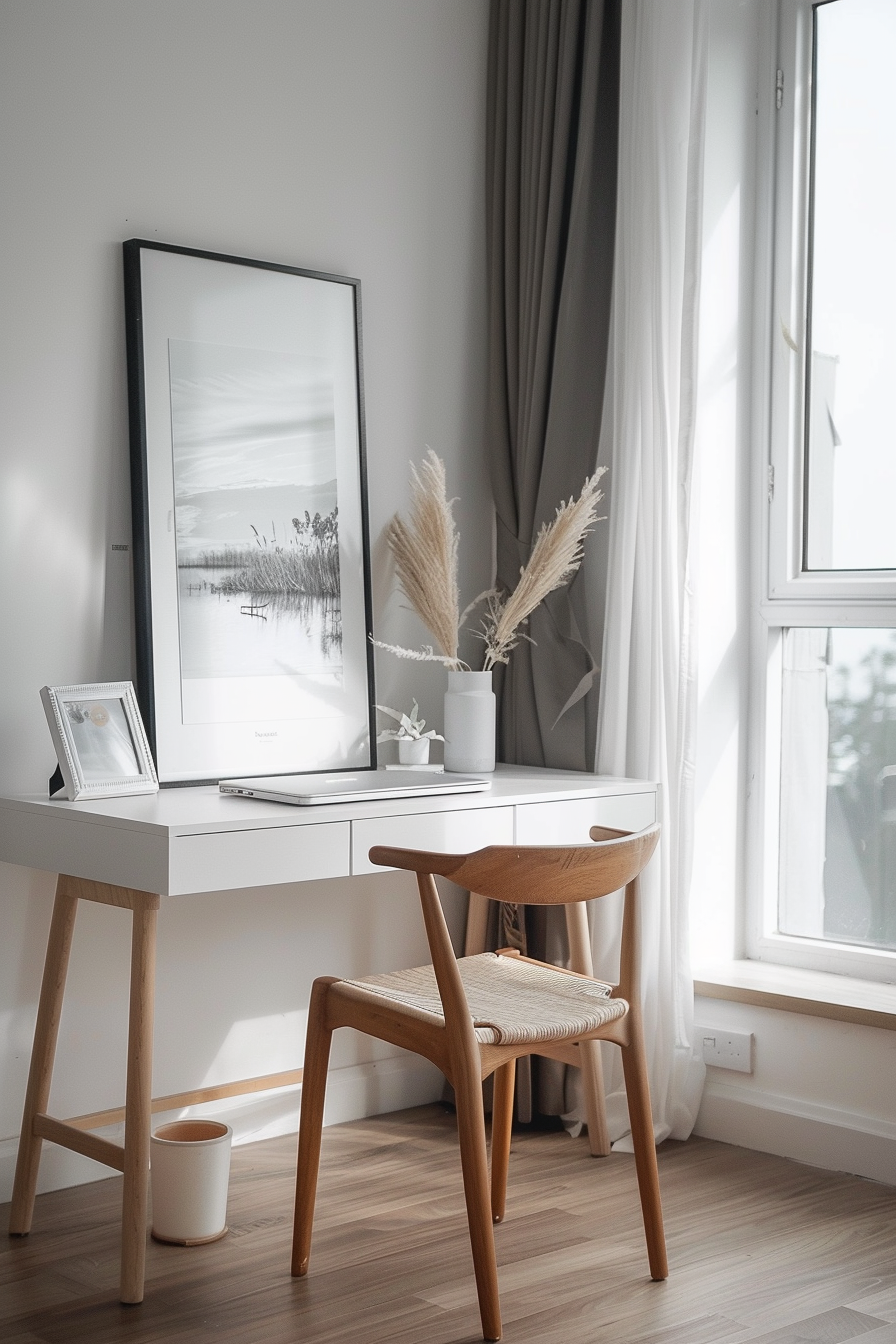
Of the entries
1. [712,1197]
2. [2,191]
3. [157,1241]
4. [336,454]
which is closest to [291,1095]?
[157,1241]

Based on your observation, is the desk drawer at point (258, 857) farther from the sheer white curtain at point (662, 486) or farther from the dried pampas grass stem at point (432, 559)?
the sheer white curtain at point (662, 486)

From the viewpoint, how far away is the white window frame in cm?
309

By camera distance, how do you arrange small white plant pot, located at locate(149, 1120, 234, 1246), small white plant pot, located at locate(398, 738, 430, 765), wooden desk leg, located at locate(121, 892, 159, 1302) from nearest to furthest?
wooden desk leg, located at locate(121, 892, 159, 1302)
small white plant pot, located at locate(149, 1120, 234, 1246)
small white plant pot, located at locate(398, 738, 430, 765)

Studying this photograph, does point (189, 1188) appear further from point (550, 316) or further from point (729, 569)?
point (550, 316)

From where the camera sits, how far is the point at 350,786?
2.53 meters

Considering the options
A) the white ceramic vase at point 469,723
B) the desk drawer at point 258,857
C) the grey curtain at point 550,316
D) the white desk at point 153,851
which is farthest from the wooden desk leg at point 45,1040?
the grey curtain at point 550,316

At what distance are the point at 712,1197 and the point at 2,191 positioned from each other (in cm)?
225

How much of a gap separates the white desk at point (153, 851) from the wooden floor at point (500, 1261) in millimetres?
122

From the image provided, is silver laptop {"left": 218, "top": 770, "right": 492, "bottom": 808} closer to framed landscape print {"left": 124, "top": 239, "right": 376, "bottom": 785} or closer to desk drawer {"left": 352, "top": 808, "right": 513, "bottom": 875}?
desk drawer {"left": 352, "top": 808, "right": 513, "bottom": 875}

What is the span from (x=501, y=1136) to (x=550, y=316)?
1734mm

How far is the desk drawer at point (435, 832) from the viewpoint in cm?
242

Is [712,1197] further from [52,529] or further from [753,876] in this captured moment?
[52,529]

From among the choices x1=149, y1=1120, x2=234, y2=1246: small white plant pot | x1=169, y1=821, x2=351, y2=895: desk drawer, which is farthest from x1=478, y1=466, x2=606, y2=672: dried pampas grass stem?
x1=149, y1=1120, x2=234, y2=1246: small white plant pot

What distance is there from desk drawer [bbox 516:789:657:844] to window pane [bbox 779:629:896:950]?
0.43 m
